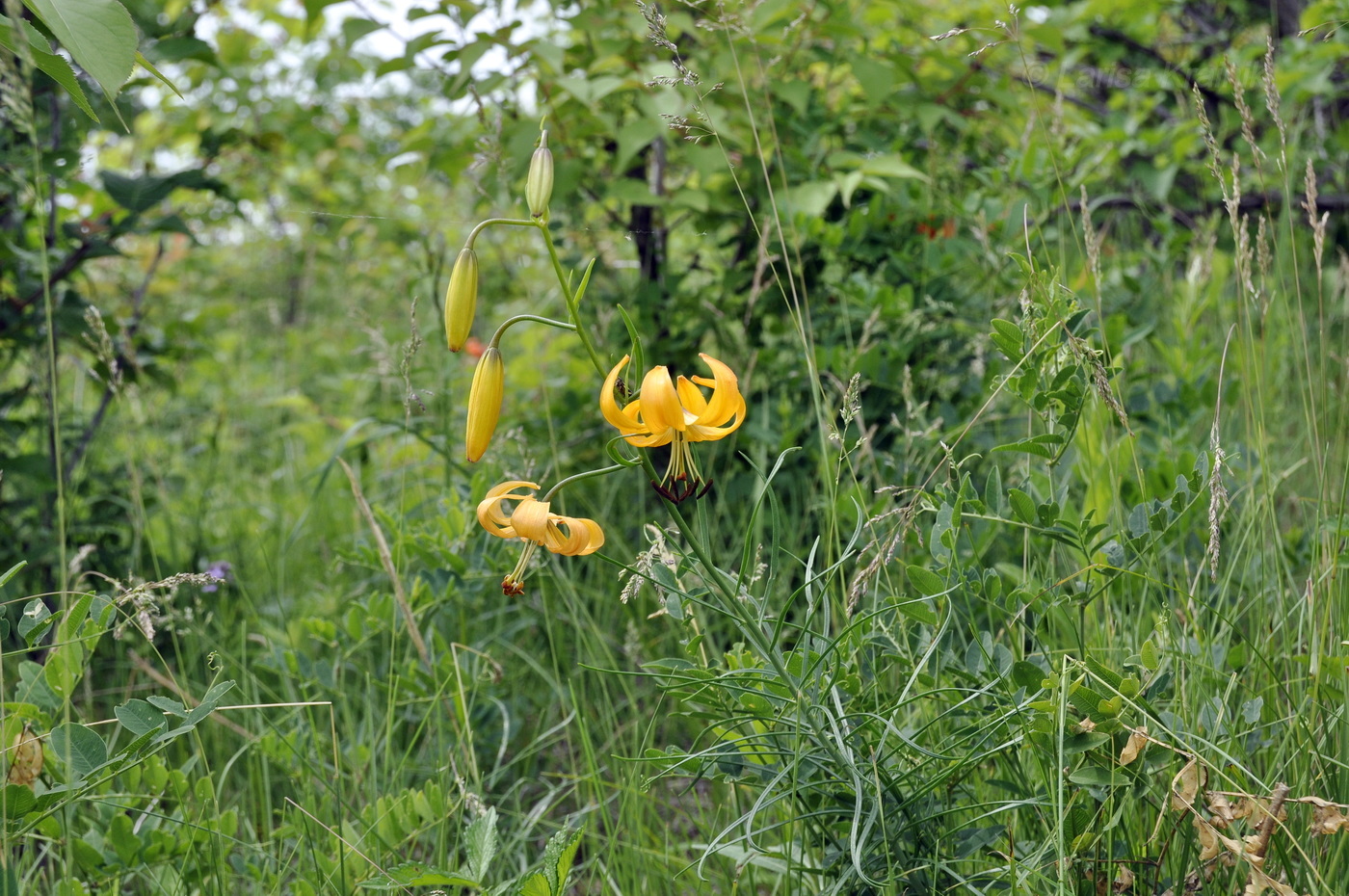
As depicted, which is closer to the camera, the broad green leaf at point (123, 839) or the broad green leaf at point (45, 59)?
the broad green leaf at point (45, 59)

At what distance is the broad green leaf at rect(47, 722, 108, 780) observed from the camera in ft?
3.58

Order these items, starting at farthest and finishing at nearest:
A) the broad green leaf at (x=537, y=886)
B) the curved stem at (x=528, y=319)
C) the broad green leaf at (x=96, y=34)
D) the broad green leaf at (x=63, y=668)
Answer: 1. the broad green leaf at (x=63, y=668)
2. the broad green leaf at (x=537, y=886)
3. the broad green leaf at (x=96, y=34)
4. the curved stem at (x=528, y=319)

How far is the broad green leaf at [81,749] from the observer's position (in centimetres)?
109

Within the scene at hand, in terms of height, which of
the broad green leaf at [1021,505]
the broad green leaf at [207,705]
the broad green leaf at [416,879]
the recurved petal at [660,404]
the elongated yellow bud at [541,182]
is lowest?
the broad green leaf at [416,879]

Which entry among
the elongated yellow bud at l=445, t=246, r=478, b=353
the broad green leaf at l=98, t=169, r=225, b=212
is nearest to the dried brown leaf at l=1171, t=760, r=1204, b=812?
the elongated yellow bud at l=445, t=246, r=478, b=353

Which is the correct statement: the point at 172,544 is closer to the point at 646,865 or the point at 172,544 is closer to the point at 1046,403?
the point at 646,865

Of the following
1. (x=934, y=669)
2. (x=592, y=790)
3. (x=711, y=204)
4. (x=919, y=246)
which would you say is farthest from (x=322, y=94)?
(x=934, y=669)

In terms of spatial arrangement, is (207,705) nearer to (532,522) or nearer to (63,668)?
(63,668)

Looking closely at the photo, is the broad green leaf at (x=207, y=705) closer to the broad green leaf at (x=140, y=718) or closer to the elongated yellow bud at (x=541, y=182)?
the broad green leaf at (x=140, y=718)

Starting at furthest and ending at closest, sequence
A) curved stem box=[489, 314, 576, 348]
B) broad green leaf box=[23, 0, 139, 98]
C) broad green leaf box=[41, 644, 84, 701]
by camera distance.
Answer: broad green leaf box=[41, 644, 84, 701] → broad green leaf box=[23, 0, 139, 98] → curved stem box=[489, 314, 576, 348]

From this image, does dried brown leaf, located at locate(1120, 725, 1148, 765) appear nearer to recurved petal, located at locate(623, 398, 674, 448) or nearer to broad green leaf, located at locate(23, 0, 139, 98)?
recurved petal, located at locate(623, 398, 674, 448)

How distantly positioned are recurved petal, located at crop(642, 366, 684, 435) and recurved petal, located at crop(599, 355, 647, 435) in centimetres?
1

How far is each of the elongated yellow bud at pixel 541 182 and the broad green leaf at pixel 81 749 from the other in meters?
0.77

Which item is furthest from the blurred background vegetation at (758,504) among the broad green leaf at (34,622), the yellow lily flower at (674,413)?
the yellow lily flower at (674,413)
